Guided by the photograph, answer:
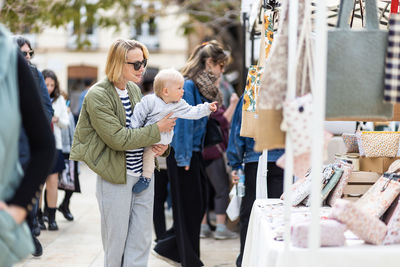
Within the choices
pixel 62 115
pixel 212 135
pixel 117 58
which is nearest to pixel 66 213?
pixel 62 115

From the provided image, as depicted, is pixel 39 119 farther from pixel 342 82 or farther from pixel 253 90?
pixel 253 90

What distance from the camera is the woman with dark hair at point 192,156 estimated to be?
5.27m

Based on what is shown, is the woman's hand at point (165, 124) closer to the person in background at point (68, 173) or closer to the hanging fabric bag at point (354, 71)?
the hanging fabric bag at point (354, 71)

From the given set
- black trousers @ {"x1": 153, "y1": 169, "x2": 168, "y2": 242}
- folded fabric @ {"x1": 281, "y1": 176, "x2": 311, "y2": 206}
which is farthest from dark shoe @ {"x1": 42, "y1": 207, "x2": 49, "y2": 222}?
folded fabric @ {"x1": 281, "y1": 176, "x2": 311, "y2": 206}

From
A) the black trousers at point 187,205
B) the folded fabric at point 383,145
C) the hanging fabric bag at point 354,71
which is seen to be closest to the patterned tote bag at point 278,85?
the hanging fabric bag at point 354,71

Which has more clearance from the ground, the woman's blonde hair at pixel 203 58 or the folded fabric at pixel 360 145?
the woman's blonde hair at pixel 203 58

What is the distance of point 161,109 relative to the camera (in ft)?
13.4

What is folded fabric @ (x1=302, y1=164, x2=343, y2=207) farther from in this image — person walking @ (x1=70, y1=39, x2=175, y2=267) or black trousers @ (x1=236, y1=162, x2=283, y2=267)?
person walking @ (x1=70, y1=39, x2=175, y2=267)

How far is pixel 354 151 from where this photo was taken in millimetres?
4770

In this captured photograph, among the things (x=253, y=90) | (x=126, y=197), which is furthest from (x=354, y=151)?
(x=126, y=197)

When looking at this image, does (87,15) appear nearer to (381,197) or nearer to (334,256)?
(381,197)

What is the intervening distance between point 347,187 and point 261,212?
0.78m

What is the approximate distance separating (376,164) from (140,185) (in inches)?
64.7

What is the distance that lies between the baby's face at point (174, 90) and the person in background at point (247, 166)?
1.11 metres
